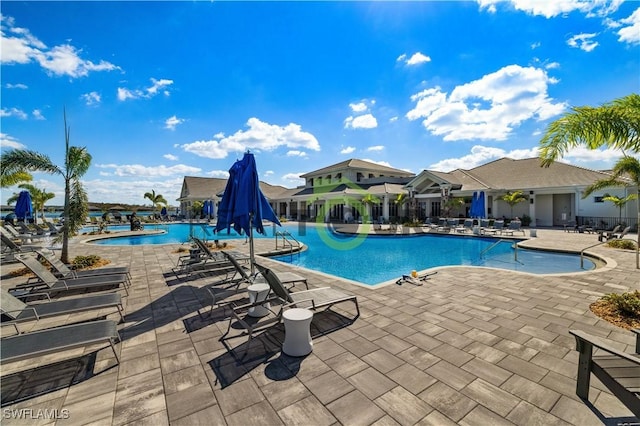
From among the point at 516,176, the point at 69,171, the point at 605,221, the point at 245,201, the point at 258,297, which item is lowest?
the point at 258,297

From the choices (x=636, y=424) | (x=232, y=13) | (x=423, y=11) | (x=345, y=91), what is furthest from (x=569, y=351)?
(x=345, y=91)

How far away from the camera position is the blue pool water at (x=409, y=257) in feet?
32.6

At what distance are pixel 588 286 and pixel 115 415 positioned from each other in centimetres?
892

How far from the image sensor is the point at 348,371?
310 cm

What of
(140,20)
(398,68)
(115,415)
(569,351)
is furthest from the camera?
(398,68)

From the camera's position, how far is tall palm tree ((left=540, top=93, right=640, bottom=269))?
181 inches

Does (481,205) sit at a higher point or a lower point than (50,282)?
higher

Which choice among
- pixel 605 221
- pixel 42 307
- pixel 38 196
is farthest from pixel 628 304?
pixel 38 196

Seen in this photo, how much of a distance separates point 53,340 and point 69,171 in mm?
8246

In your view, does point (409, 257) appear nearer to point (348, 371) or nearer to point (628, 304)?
point (628, 304)

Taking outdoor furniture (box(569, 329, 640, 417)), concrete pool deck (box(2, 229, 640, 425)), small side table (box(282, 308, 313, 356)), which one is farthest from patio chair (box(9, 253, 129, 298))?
outdoor furniture (box(569, 329, 640, 417))

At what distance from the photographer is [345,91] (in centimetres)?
1580

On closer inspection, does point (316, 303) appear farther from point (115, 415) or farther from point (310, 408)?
point (115, 415)

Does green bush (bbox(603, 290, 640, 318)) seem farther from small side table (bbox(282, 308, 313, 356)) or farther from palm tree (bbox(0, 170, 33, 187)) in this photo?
palm tree (bbox(0, 170, 33, 187))
